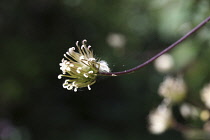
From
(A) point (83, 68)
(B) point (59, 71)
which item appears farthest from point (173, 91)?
(B) point (59, 71)

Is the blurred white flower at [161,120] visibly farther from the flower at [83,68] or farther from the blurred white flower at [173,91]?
the flower at [83,68]

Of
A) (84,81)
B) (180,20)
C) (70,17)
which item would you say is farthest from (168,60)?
(70,17)

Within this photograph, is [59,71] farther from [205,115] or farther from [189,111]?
[205,115]

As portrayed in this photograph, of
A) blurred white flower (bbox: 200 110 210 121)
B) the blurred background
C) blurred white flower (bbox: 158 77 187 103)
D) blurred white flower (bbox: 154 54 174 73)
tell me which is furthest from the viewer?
the blurred background

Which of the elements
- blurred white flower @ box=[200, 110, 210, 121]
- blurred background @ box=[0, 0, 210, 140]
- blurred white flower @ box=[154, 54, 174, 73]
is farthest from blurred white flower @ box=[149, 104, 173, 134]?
blurred background @ box=[0, 0, 210, 140]

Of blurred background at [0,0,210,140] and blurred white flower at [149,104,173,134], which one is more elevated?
blurred background at [0,0,210,140]

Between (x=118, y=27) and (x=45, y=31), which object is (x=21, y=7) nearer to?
(x=45, y=31)

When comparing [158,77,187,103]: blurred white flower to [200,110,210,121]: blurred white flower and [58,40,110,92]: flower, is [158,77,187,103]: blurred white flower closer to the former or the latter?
[200,110,210,121]: blurred white flower

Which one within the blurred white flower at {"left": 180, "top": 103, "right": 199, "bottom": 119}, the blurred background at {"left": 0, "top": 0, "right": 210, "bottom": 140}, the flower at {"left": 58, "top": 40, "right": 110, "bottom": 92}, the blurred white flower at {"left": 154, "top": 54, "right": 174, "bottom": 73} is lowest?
the flower at {"left": 58, "top": 40, "right": 110, "bottom": 92}

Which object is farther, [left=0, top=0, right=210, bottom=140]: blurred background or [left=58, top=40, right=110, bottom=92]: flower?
[left=0, top=0, right=210, bottom=140]: blurred background
